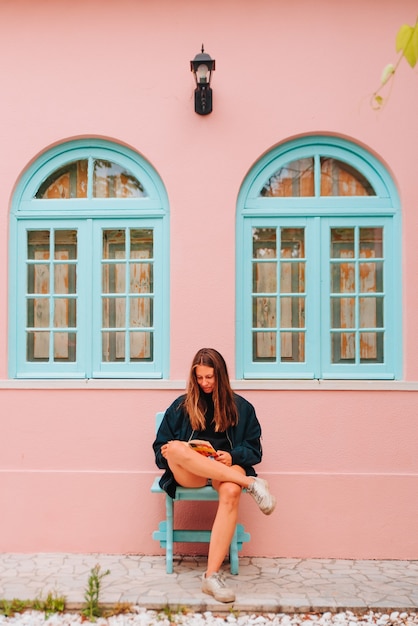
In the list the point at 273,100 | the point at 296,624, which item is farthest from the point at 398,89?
the point at 296,624

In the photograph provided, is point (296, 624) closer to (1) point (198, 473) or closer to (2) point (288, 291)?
(1) point (198, 473)

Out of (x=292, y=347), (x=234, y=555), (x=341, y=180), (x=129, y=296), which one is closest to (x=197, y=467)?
(x=234, y=555)

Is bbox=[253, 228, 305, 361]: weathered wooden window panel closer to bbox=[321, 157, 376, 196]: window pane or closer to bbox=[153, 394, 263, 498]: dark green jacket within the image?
bbox=[321, 157, 376, 196]: window pane

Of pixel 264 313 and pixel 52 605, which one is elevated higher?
pixel 264 313

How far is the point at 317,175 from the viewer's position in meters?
4.96

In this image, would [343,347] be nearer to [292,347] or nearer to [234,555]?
[292,347]

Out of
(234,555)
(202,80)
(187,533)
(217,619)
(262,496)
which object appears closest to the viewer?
(217,619)

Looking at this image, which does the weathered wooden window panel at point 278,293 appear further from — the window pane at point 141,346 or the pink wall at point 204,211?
the window pane at point 141,346

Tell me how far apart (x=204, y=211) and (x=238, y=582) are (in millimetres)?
2630

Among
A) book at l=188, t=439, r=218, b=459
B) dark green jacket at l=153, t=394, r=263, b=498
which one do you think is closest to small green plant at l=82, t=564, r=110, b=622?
dark green jacket at l=153, t=394, r=263, b=498

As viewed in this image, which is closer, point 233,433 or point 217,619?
point 217,619

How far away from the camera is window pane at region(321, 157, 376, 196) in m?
4.98

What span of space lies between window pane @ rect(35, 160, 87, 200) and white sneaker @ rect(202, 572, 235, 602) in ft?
9.80

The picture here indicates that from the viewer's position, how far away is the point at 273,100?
482 centimetres
